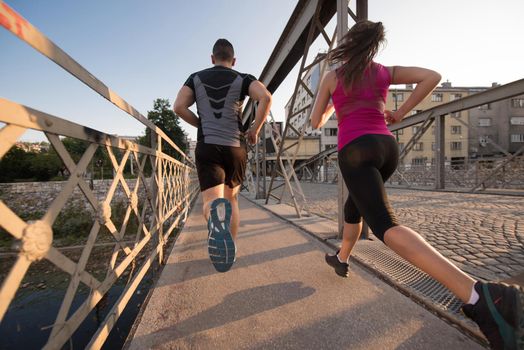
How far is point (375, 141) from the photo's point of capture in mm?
1457

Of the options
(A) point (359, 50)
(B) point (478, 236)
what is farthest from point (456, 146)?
(A) point (359, 50)

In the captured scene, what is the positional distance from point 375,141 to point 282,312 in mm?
1261

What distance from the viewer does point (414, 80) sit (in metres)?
1.57

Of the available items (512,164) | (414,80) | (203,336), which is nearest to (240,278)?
(203,336)

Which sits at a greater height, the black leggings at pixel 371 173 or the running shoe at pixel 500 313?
the black leggings at pixel 371 173

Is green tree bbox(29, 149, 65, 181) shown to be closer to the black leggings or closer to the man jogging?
the man jogging

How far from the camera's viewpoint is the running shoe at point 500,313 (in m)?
0.99

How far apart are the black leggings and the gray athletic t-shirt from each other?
980mm

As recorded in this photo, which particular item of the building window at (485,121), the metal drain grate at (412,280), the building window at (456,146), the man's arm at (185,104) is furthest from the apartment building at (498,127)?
the man's arm at (185,104)

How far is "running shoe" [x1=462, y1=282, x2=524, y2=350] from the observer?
39.0 inches

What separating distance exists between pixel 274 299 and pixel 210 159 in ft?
3.91

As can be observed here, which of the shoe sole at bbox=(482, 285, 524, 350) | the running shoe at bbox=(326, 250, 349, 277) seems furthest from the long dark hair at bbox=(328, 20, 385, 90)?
the running shoe at bbox=(326, 250, 349, 277)

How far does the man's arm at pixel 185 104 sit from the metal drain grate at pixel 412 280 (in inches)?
82.6

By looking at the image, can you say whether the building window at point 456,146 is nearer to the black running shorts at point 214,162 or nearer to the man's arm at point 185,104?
the black running shorts at point 214,162
